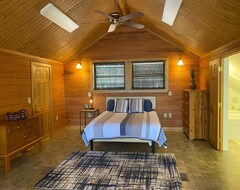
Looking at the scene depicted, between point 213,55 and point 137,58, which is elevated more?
point 137,58

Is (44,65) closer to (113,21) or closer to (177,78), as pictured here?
(113,21)

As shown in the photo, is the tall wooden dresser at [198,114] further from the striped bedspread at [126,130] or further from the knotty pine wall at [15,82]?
the knotty pine wall at [15,82]

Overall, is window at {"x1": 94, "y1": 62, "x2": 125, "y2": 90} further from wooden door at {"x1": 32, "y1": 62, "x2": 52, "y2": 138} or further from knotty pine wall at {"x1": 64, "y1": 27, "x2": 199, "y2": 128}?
wooden door at {"x1": 32, "y1": 62, "x2": 52, "y2": 138}

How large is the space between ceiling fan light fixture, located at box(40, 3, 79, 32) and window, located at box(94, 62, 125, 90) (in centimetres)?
221

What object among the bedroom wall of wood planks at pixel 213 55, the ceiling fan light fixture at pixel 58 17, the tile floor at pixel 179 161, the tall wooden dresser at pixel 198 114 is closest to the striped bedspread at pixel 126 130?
the tile floor at pixel 179 161

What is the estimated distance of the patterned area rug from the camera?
3107mm

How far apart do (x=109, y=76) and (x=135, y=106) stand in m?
1.66

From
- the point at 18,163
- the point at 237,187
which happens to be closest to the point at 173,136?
the point at 237,187

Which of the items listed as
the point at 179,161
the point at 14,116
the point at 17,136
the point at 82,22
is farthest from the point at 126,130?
the point at 82,22

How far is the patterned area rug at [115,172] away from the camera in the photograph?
3.11m

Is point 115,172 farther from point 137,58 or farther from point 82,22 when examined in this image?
point 137,58

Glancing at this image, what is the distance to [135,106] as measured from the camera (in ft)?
19.1

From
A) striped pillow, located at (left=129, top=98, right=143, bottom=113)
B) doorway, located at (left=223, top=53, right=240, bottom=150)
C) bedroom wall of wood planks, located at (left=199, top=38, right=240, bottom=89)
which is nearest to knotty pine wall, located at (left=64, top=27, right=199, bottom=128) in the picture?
bedroom wall of wood planks, located at (left=199, top=38, right=240, bottom=89)

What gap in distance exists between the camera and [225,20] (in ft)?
10.3
